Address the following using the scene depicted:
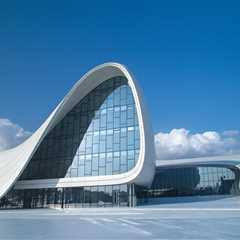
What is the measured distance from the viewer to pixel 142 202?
3444 cm

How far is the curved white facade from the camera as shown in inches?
1240

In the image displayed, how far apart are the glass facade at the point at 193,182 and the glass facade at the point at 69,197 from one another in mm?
20368

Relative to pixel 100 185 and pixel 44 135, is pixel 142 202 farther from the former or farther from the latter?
pixel 44 135

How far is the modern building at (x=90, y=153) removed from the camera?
3186 cm

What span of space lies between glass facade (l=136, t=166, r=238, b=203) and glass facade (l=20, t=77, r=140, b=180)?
19.9 metres

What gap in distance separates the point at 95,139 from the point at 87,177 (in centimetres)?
409

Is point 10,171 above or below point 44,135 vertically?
below

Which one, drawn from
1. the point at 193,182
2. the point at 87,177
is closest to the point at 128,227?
the point at 87,177

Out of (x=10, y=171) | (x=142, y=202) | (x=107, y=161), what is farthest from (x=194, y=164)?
(x=10, y=171)

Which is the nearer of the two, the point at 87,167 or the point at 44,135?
the point at 87,167

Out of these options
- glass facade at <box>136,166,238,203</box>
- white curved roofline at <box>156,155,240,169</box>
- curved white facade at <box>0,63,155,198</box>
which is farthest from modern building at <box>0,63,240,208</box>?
glass facade at <box>136,166,238,203</box>

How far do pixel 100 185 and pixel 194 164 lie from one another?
25253mm

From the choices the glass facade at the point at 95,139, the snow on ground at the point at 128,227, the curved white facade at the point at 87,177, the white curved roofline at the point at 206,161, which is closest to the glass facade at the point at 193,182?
the white curved roofline at the point at 206,161

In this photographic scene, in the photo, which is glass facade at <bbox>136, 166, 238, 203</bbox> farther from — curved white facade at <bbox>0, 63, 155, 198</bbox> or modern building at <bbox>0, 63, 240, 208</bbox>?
curved white facade at <bbox>0, 63, 155, 198</bbox>
